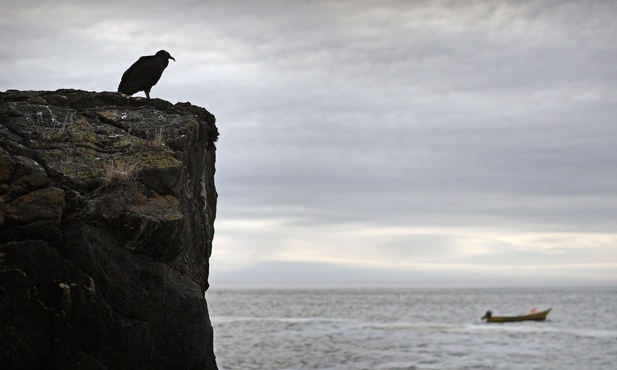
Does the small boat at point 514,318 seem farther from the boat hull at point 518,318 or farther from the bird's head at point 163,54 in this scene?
the bird's head at point 163,54

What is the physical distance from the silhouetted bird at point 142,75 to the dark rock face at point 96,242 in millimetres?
2132

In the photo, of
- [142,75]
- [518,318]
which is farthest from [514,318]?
[142,75]

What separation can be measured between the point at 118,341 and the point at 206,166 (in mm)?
5273

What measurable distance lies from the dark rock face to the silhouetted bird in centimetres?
213

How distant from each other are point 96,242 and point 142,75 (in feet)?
19.1

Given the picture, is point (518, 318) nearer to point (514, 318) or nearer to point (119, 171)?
point (514, 318)

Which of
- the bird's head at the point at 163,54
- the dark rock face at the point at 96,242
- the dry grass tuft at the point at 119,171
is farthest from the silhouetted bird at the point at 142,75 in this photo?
the dry grass tuft at the point at 119,171

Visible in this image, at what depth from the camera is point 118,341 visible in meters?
10.4

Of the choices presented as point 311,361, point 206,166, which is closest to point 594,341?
point 311,361

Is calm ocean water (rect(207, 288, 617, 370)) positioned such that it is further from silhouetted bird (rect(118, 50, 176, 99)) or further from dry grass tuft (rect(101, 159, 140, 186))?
dry grass tuft (rect(101, 159, 140, 186))

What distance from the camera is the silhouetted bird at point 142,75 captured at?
50.3ft

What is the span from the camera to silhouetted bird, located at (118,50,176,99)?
15.3 metres

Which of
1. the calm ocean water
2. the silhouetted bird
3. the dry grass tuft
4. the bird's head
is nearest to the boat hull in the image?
the calm ocean water

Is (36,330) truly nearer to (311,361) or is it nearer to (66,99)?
(66,99)
